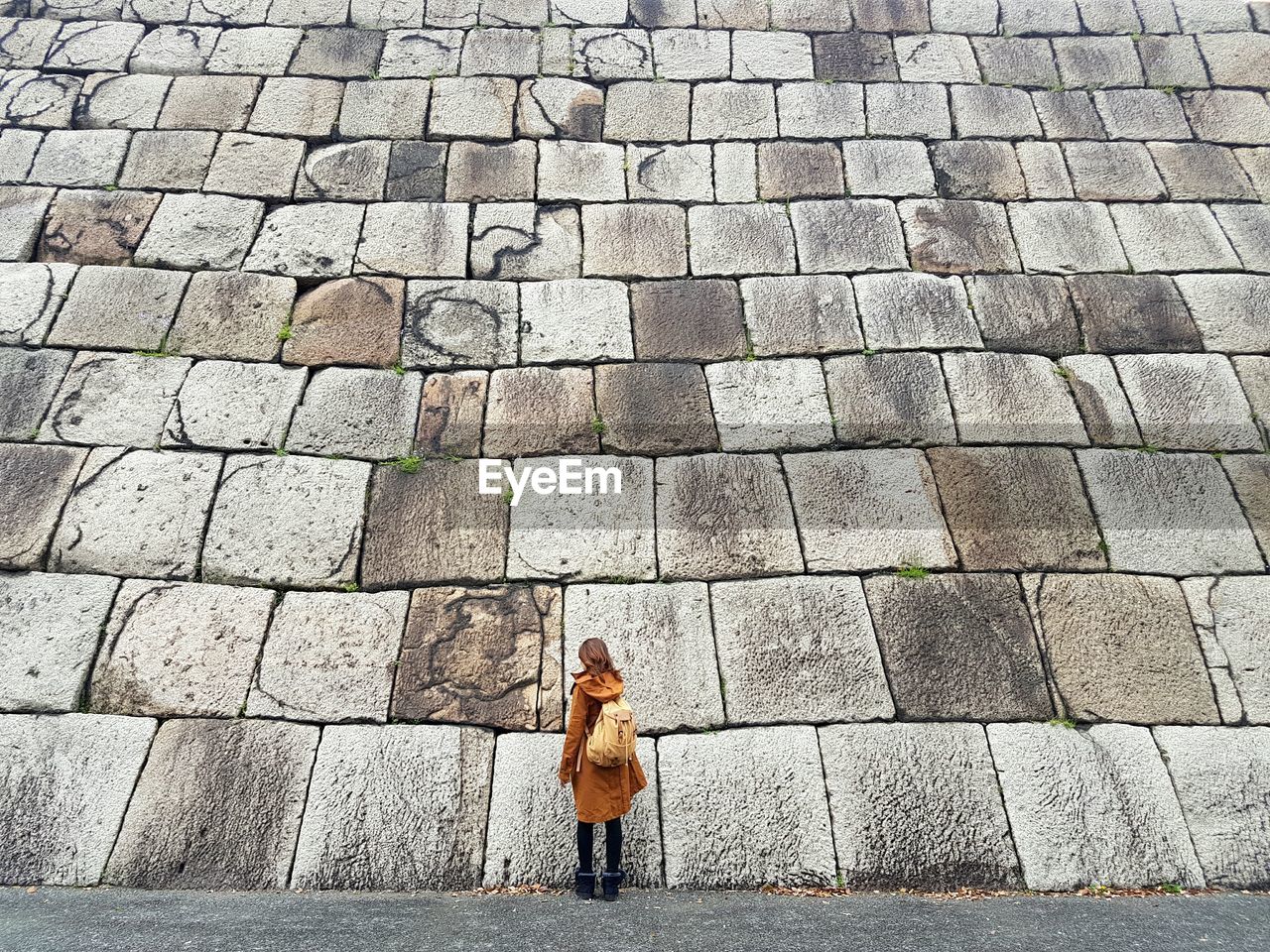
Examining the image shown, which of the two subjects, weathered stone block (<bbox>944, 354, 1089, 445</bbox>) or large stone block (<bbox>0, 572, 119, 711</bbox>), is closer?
large stone block (<bbox>0, 572, 119, 711</bbox>)

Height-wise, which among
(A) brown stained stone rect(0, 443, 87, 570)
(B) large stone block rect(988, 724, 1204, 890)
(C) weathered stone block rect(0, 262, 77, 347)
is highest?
(C) weathered stone block rect(0, 262, 77, 347)

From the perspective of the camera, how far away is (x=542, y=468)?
5164 mm

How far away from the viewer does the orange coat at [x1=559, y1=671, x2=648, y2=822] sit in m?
3.45

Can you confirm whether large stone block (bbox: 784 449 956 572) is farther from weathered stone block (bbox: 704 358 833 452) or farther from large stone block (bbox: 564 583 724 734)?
large stone block (bbox: 564 583 724 734)

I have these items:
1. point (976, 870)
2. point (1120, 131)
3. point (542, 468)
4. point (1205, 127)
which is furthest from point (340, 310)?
point (1205, 127)

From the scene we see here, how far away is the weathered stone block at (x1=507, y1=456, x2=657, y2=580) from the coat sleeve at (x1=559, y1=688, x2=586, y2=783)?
4.39 ft

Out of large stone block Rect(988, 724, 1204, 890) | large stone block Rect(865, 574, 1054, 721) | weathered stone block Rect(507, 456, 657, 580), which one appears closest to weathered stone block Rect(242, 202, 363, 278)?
weathered stone block Rect(507, 456, 657, 580)

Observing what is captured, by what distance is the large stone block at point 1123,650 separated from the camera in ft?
14.5

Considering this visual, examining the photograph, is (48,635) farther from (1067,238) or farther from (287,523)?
(1067,238)

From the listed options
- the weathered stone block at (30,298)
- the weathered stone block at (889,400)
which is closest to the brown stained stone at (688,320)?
the weathered stone block at (889,400)

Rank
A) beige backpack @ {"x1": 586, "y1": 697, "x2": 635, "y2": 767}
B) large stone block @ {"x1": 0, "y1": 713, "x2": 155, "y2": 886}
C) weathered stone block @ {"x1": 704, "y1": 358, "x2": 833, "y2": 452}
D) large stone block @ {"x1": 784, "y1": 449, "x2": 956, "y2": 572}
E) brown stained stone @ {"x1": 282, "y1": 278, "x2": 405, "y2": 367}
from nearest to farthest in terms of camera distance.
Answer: beige backpack @ {"x1": 586, "y1": 697, "x2": 635, "y2": 767} < large stone block @ {"x1": 0, "y1": 713, "x2": 155, "y2": 886} < large stone block @ {"x1": 784, "y1": 449, "x2": 956, "y2": 572} < weathered stone block @ {"x1": 704, "y1": 358, "x2": 833, "y2": 452} < brown stained stone @ {"x1": 282, "y1": 278, "x2": 405, "y2": 367}

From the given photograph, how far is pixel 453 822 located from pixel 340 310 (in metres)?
3.47

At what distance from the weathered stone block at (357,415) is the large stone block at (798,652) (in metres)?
2.20

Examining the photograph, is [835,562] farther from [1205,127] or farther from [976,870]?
[1205,127]
